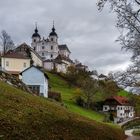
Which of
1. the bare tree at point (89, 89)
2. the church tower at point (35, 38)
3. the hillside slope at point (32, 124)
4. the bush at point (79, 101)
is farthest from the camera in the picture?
the church tower at point (35, 38)

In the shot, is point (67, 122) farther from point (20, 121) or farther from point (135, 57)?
point (135, 57)

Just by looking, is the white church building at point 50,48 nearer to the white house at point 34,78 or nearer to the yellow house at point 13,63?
the yellow house at point 13,63

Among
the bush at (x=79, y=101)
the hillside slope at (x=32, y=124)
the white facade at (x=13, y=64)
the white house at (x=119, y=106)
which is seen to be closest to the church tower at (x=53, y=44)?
the white house at (x=119, y=106)

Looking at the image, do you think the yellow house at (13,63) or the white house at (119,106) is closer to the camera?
the yellow house at (13,63)

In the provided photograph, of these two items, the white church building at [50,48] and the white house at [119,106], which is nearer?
the white house at [119,106]

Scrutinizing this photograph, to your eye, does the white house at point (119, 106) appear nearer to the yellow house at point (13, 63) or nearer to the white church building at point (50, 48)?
the yellow house at point (13, 63)

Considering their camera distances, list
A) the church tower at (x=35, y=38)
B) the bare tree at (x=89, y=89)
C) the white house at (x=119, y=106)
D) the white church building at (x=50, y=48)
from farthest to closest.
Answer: the church tower at (x=35, y=38) → the white church building at (x=50, y=48) → the white house at (x=119, y=106) → the bare tree at (x=89, y=89)

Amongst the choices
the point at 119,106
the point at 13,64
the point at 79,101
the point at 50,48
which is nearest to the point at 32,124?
the point at 79,101

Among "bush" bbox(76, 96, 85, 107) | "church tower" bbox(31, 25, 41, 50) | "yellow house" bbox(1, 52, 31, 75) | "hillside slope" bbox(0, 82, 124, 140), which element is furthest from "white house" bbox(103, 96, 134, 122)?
"hillside slope" bbox(0, 82, 124, 140)

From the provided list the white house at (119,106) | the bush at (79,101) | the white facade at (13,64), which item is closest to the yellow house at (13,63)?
the white facade at (13,64)

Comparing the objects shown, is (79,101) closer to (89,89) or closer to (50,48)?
(89,89)

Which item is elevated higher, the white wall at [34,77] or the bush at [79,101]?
the white wall at [34,77]

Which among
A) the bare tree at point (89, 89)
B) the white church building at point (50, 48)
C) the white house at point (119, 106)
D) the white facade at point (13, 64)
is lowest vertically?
the white house at point (119, 106)

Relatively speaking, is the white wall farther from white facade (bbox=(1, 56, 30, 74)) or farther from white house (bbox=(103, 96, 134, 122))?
white house (bbox=(103, 96, 134, 122))
